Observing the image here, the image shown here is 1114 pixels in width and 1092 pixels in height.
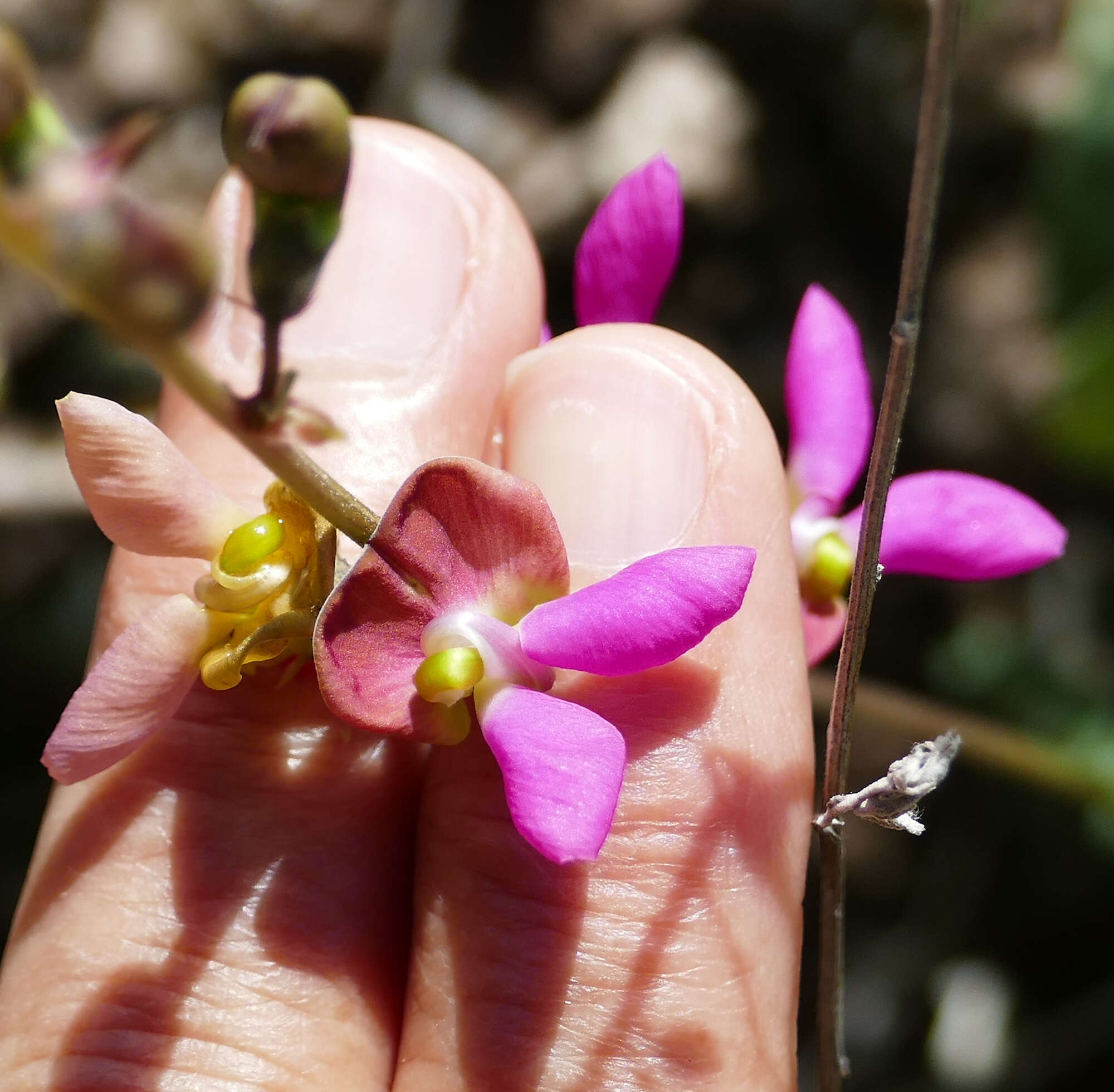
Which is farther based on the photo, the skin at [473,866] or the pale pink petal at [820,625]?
the pale pink petal at [820,625]

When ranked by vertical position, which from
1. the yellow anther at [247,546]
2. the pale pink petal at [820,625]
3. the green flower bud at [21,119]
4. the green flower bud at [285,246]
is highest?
the green flower bud at [21,119]

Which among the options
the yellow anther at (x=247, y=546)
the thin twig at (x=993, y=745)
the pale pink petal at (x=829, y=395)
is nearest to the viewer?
the yellow anther at (x=247, y=546)

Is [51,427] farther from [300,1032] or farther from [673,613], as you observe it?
[673,613]

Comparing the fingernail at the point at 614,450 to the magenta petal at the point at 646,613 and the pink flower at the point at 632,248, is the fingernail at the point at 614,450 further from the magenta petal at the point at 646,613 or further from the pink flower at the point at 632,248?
the magenta petal at the point at 646,613

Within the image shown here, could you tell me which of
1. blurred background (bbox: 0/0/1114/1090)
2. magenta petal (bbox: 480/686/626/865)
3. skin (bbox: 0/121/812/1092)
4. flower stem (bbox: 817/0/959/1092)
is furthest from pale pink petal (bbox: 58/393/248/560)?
blurred background (bbox: 0/0/1114/1090)

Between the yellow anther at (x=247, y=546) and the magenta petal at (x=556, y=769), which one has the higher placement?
the yellow anther at (x=247, y=546)

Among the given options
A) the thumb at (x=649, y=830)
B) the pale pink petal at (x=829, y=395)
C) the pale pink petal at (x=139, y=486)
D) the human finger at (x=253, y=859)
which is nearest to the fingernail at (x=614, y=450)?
the thumb at (x=649, y=830)

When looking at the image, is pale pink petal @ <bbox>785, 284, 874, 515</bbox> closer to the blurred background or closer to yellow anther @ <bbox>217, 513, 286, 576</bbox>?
yellow anther @ <bbox>217, 513, 286, 576</bbox>
